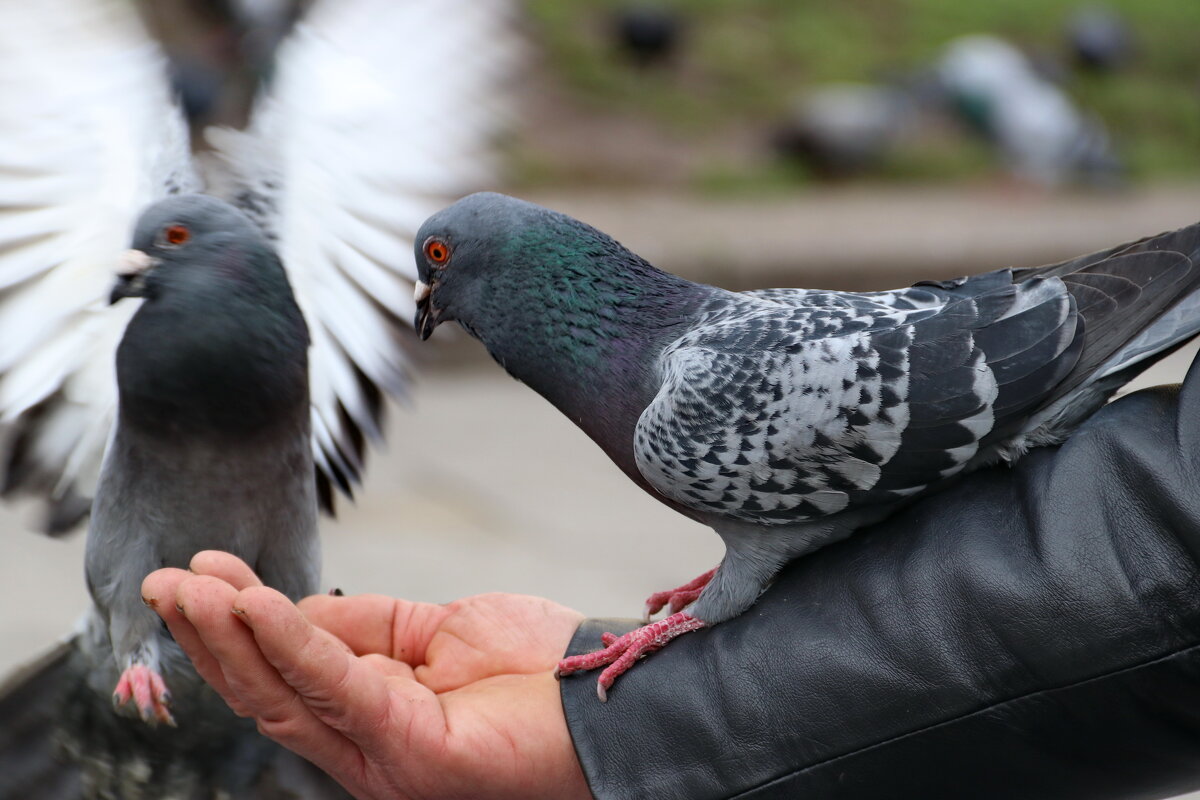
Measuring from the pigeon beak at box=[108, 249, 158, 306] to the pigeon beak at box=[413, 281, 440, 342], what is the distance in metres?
0.49

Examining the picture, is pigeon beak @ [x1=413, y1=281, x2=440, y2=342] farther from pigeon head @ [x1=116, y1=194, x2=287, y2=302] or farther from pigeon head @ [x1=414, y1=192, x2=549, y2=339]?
pigeon head @ [x1=116, y1=194, x2=287, y2=302]

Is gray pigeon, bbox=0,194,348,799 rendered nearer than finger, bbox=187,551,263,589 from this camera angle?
No

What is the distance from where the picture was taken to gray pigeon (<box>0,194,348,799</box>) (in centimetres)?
246

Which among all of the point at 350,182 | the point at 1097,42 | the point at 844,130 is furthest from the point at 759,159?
the point at 350,182

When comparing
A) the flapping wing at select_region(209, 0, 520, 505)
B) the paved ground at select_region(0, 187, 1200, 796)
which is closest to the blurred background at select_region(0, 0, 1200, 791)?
the paved ground at select_region(0, 187, 1200, 796)

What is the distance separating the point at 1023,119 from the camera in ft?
34.9

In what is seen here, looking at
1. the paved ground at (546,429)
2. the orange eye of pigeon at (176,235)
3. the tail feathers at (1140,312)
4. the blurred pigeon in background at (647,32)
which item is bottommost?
the paved ground at (546,429)

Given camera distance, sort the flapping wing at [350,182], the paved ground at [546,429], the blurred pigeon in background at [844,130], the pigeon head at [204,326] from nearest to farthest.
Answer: the pigeon head at [204,326] → the flapping wing at [350,182] → the paved ground at [546,429] → the blurred pigeon in background at [844,130]

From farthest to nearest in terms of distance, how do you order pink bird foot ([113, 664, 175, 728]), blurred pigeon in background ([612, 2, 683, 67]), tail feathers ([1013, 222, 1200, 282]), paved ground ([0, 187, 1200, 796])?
blurred pigeon in background ([612, 2, 683, 67]) → paved ground ([0, 187, 1200, 796]) → pink bird foot ([113, 664, 175, 728]) → tail feathers ([1013, 222, 1200, 282])

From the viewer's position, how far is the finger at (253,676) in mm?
2033

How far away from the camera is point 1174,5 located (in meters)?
14.1

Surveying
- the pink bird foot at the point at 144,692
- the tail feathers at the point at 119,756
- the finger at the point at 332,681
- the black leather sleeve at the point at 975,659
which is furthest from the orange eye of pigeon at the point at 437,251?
the tail feathers at the point at 119,756

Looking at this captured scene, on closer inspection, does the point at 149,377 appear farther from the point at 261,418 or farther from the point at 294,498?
the point at 294,498

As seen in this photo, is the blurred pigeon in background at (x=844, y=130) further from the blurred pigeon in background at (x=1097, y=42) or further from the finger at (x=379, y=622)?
the finger at (x=379, y=622)
